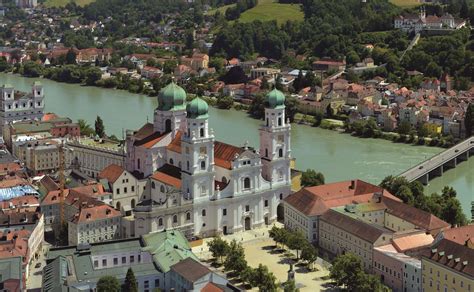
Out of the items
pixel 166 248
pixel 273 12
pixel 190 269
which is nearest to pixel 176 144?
pixel 166 248

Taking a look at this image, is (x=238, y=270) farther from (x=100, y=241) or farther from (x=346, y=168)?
(x=346, y=168)

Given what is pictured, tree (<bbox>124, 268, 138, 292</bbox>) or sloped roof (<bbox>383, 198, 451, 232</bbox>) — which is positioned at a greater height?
sloped roof (<bbox>383, 198, 451, 232</bbox>)

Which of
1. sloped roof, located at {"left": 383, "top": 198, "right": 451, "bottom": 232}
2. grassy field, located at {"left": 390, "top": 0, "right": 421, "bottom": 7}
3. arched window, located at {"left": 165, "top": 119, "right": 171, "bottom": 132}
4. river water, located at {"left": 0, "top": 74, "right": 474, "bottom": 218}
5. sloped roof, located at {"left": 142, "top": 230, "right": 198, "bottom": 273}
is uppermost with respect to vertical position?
grassy field, located at {"left": 390, "top": 0, "right": 421, "bottom": 7}

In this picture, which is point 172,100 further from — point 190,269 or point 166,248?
point 190,269

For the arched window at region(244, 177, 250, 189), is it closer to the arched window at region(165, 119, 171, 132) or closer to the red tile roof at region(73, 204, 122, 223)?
the arched window at region(165, 119, 171, 132)

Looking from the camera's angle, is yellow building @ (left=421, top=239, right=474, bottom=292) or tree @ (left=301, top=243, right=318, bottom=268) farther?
tree @ (left=301, top=243, right=318, bottom=268)

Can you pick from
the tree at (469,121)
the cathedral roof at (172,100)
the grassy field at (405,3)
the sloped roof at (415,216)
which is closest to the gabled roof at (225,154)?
the cathedral roof at (172,100)

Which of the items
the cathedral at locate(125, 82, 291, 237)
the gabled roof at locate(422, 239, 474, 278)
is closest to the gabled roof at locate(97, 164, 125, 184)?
the cathedral at locate(125, 82, 291, 237)

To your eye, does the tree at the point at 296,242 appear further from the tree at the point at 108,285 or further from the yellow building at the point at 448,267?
the tree at the point at 108,285
